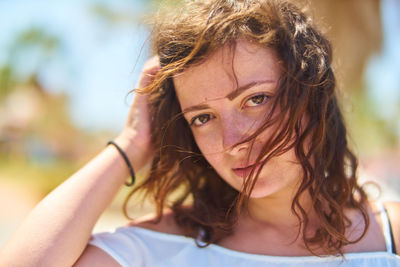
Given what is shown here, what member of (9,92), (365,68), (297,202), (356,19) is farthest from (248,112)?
(9,92)

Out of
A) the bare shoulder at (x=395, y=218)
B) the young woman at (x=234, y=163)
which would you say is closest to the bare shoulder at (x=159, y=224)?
the young woman at (x=234, y=163)

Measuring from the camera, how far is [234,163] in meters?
1.45

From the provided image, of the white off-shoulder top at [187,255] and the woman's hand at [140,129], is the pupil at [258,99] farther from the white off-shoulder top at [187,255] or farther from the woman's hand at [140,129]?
the white off-shoulder top at [187,255]

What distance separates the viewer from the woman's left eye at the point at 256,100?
1.39 metres

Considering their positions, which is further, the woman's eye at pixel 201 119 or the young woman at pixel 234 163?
the woman's eye at pixel 201 119

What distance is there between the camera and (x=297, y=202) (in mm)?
1562

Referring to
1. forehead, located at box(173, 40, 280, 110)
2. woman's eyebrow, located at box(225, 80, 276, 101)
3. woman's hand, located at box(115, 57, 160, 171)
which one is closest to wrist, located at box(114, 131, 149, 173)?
woman's hand, located at box(115, 57, 160, 171)

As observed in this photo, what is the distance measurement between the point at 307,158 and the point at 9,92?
78.4 feet

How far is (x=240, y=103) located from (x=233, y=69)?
131 millimetres

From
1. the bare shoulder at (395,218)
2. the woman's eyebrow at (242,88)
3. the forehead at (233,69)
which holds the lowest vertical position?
the bare shoulder at (395,218)

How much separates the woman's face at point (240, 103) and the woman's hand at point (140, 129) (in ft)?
1.11

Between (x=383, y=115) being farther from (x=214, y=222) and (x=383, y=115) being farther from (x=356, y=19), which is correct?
(x=214, y=222)

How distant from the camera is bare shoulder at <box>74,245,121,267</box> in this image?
4.87 ft

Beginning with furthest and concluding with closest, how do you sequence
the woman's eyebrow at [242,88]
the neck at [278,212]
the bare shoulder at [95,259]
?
the neck at [278,212]
the bare shoulder at [95,259]
the woman's eyebrow at [242,88]
